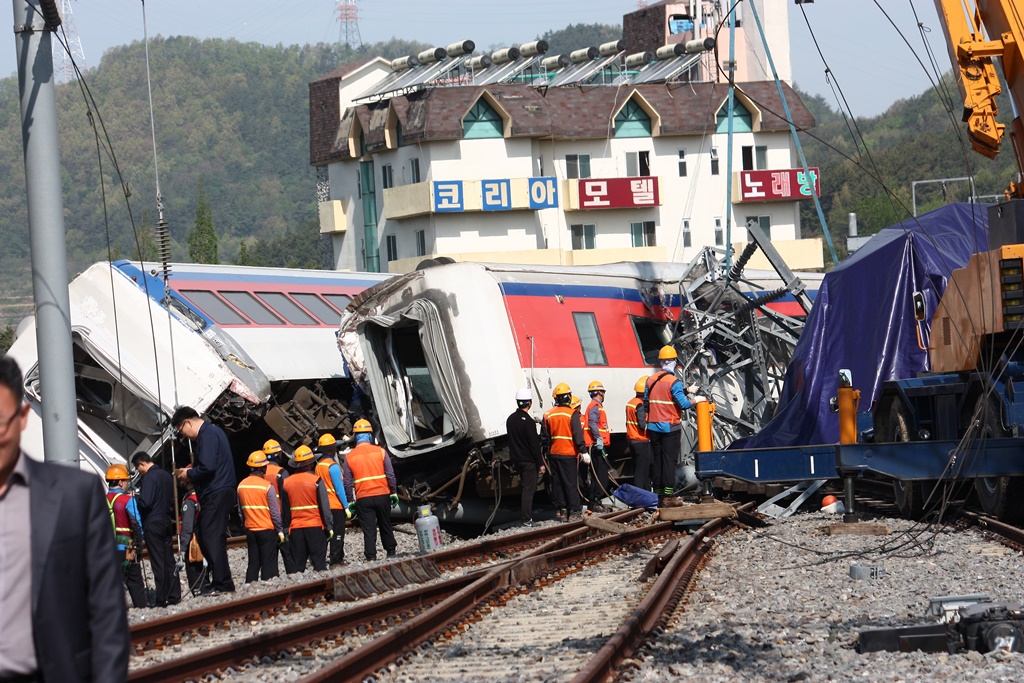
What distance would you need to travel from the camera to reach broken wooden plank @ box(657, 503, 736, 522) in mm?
15562

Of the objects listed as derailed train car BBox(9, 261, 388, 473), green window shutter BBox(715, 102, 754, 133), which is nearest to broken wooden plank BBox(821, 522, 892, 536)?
derailed train car BBox(9, 261, 388, 473)

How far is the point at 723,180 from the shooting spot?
6700 cm

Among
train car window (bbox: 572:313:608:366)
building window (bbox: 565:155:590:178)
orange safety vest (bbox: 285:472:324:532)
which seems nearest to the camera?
orange safety vest (bbox: 285:472:324:532)

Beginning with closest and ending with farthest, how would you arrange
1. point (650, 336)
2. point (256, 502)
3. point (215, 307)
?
point (256, 502)
point (215, 307)
point (650, 336)

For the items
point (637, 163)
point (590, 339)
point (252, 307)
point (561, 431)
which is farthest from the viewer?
point (637, 163)

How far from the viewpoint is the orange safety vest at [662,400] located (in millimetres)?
18781

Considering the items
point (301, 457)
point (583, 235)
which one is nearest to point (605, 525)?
→ point (301, 457)

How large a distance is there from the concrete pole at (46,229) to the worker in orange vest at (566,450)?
8.63 m

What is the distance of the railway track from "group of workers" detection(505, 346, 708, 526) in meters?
3.36

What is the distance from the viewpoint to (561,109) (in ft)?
209

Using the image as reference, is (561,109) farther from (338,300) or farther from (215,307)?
(215,307)

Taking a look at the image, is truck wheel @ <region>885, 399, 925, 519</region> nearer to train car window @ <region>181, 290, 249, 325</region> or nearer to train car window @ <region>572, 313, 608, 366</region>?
train car window @ <region>572, 313, 608, 366</region>

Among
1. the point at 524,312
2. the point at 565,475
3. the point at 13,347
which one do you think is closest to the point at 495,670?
the point at 565,475

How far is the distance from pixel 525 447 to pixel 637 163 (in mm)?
48193
